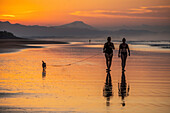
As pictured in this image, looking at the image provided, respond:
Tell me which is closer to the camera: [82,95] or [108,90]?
[82,95]

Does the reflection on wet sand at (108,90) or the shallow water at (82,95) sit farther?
the reflection on wet sand at (108,90)

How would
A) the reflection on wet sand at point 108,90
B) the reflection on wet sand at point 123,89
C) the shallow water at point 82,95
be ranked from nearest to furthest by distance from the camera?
1. the shallow water at point 82,95
2. the reflection on wet sand at point 108,90
3. the reflection on wet sand at point 123,89

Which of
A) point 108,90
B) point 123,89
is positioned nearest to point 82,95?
point 108,90

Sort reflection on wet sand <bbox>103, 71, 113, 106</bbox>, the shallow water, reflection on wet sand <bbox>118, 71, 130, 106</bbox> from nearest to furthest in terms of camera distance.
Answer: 1. the shallow water
2. reflection on wet sand <bbox>103, 71, 113, 106</bbox>
3. reflection on wet sand <bbox>118, 71, 130, 106</bbox>

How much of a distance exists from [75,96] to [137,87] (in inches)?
111

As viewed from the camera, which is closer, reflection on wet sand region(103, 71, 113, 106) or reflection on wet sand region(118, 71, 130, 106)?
reflection on wet sand region(103, 71, 113, 106)

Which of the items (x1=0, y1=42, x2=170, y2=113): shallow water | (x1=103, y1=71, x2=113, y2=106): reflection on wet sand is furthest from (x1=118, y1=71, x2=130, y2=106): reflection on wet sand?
(x1=103, y1=71, x2=113, y2=106): reflection on wet sand

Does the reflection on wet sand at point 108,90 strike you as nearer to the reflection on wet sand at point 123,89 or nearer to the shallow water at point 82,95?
the shallow water at point 82,95

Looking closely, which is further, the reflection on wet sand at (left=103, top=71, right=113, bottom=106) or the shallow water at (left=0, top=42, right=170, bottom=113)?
the reflection on wet sand at (left=103, top=71, right=113, bottom=106)

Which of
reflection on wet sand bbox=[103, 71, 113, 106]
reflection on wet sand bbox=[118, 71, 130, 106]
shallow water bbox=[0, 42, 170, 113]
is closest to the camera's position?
shallow water bbox=[0, 42, 170, 113]

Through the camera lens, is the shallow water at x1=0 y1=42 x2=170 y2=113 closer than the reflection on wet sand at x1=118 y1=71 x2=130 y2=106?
Yes

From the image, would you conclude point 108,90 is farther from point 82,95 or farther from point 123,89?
point 82,95

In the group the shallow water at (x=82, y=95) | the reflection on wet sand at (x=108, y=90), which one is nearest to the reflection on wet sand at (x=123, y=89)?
the shallow water at (x=82, y=95)

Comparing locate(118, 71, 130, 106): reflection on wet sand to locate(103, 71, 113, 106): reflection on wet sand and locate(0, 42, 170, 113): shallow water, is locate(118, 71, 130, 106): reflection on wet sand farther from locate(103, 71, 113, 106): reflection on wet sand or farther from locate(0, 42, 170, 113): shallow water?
locate(103, 71, 113, 106): reflection on wet sand
